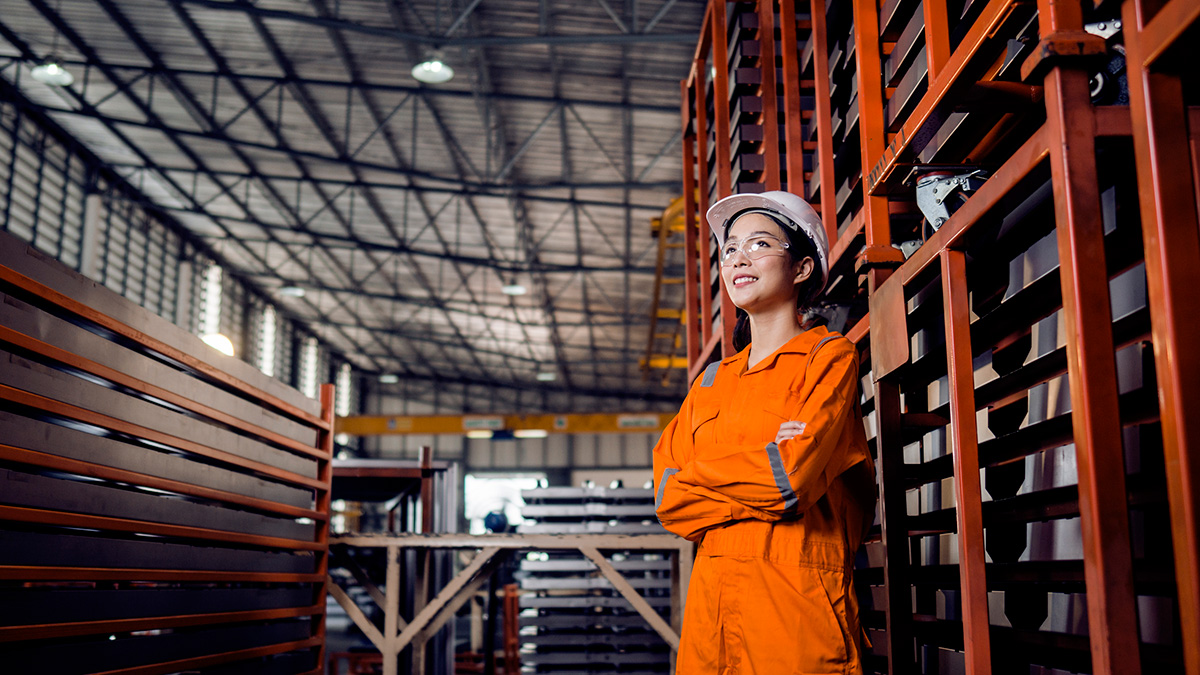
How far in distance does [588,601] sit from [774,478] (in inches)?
233

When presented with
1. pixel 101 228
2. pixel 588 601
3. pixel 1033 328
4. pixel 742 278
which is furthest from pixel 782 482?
pixel 101 228

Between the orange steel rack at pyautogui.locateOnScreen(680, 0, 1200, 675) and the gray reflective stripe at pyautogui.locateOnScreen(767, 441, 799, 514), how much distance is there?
1.20 feet

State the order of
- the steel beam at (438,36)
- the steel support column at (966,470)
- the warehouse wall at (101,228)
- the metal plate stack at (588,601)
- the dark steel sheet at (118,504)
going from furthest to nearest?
the warehouse wall at (101,228), the steel beam at (438,36), the metal plate stack at (588,601), the dark steel sheet at (118,504), the steel support column at (966,470)

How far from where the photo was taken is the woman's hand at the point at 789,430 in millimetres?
2531

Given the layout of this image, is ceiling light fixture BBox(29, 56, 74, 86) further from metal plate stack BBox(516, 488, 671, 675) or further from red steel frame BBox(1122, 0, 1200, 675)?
red steel frame BBox(1122, 0, 1200, 675)

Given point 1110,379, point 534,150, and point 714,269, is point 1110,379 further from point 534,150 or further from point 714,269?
point 534,150

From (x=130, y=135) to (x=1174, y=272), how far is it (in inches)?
852

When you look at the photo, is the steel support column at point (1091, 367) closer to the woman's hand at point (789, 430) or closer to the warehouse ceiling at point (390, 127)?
the woman's hand at point (789, 430)

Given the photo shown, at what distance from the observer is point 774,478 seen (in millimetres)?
2512

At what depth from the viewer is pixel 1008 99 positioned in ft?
7.06

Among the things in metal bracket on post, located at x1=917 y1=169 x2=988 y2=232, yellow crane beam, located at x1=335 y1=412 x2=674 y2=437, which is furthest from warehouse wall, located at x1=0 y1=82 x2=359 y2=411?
metal bracket on post, located at x1=917 y1=169 x2=988 y2=232

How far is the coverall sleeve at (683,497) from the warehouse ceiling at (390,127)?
10.9m

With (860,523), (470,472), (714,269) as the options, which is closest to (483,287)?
(470,472)

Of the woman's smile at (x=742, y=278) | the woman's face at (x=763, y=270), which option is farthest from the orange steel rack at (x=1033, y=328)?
the woman's smile at (x=742, y=278)
